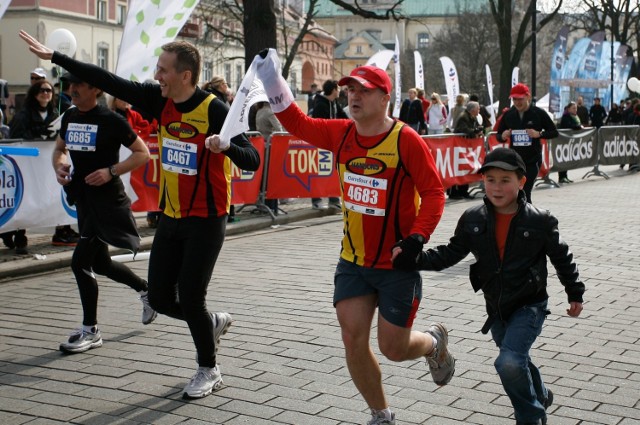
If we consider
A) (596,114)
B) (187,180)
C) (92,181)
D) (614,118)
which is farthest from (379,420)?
(614,118)

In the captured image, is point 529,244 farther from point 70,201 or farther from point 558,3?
point 558,3

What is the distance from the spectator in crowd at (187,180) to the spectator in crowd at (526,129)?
22.1 feet

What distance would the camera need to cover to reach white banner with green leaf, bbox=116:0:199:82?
11084 mm

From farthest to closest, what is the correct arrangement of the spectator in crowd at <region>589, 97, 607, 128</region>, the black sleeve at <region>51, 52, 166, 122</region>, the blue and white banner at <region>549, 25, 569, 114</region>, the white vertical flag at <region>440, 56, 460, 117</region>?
1. the spectator in crowd at <region>589, 97, 607, 128</region>
2. the blue and white banner at <region>549, 25, 569, 114</region>
3. the white vertical flag at <region>440, 56, 460, 117</region>
4. the black sleeve at <region>51, 52, 166, 122</region>

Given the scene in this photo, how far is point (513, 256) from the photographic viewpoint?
4543 mm

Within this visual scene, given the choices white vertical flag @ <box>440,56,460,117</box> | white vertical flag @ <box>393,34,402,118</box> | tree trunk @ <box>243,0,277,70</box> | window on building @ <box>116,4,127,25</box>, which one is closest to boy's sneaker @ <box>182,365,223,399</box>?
tree trunk @ <box>243,0,277,70</box>

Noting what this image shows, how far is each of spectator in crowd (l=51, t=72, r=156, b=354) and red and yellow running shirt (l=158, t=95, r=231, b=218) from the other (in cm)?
100

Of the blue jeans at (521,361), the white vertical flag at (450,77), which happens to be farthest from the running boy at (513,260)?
the white vertical flag at (450,77)

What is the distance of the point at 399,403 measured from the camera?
5.32m

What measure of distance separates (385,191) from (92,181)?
2.60 m

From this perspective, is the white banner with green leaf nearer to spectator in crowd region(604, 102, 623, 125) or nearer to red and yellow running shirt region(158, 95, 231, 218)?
red and yellow running shirt region(158, 95, 231, 218)

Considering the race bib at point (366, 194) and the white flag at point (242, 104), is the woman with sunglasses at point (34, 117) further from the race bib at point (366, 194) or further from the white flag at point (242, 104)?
the race bib at point (366, 194)

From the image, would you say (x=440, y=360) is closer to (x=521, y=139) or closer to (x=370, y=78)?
(x=370, y=78)

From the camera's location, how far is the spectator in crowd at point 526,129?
11852 millimetres
